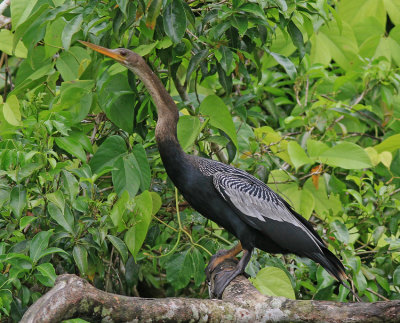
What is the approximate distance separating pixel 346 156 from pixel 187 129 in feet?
3.18

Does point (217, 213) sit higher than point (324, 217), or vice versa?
point (217, 213)

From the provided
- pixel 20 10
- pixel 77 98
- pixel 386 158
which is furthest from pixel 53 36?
pixel 386 158

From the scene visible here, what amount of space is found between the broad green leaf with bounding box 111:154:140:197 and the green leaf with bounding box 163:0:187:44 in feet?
2.30

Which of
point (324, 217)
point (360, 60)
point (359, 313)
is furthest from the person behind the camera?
point (360, 60)

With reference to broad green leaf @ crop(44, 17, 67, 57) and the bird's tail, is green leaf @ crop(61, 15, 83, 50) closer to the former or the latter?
broad green leaf @ crop(44, 17, 67, 57)

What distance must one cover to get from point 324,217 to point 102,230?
62.8 inches

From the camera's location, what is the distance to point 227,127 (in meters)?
3.36

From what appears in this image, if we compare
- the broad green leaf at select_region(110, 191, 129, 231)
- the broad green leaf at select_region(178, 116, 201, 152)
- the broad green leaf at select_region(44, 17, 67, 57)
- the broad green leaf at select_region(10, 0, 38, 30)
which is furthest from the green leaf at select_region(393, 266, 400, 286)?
the broad green leaf at select_region(10, 0, 38, 30)

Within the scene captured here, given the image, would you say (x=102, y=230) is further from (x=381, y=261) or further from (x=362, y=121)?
(x=362, y=121)

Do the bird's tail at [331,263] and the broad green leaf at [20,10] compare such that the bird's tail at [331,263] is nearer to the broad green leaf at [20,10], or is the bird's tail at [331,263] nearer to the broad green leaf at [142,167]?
the broad green leaf at [142,167]

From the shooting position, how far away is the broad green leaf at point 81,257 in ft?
9.52

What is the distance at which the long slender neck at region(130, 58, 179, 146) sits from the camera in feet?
10.9

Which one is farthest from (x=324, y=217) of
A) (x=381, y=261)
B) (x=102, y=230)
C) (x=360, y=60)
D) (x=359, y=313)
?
(x=359, y=313)

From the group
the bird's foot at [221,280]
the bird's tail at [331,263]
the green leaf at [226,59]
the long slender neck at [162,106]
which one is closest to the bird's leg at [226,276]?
the bird's foot at [221,280]
